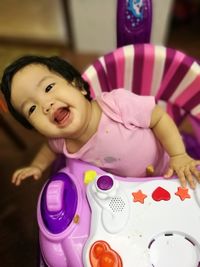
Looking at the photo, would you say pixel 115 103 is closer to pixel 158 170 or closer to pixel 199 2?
pixel 158 170

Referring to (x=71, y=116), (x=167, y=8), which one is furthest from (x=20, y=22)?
(x=71, y=116)

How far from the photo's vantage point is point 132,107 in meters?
0.69

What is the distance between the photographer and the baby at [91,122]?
2.07ft

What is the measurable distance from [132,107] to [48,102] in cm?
15

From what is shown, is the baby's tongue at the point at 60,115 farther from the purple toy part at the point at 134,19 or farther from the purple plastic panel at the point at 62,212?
the purple toy part at the point at 134,19

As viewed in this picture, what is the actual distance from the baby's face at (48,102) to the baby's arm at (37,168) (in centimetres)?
13

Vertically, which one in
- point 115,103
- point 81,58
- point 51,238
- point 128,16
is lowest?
point 81,58

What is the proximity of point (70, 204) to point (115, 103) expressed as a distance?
0.20 m

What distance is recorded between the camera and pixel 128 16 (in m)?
0.73

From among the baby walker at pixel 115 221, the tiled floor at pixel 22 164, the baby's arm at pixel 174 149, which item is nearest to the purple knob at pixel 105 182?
the baby walker at pixel 115 221

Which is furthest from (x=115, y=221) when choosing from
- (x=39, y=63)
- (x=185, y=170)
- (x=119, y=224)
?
(x=39, y=63)

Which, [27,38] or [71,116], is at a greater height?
[71,116]

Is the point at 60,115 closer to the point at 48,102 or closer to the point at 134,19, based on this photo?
the point at 48,102

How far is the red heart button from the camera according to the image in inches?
24.4
